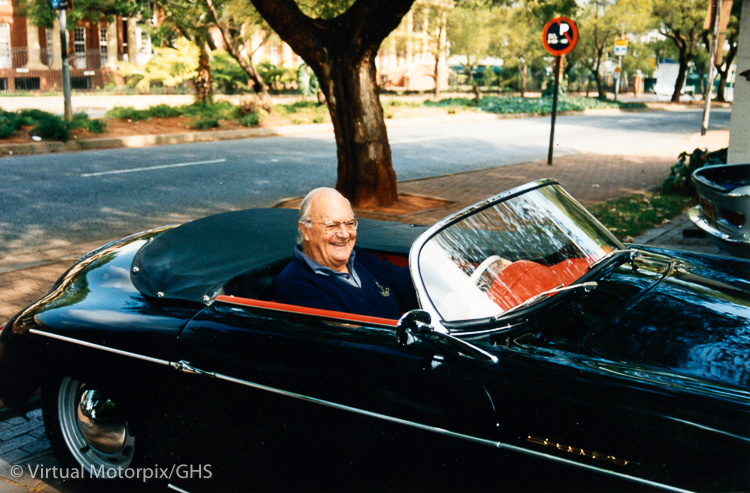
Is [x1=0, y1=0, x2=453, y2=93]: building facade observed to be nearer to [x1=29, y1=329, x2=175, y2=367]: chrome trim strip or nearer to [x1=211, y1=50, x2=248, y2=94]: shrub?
[x1=211, y1=50, x2=248, y2=94]: shrub

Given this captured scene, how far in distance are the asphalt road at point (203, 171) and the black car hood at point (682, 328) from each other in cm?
657

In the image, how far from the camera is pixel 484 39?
38.8 meters

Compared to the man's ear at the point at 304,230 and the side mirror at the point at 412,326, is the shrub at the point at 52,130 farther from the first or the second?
the side mirror at the point at 412,326

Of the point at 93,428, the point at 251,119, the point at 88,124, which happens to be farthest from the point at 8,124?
the point at 93,428

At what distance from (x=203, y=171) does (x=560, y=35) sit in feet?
23.8

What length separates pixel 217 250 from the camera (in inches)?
130

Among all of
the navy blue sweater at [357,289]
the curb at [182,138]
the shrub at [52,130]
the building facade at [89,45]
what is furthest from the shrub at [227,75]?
the navy blue sweater at [357,289]

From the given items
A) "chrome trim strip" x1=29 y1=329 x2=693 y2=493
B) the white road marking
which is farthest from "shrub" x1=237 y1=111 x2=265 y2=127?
"chrome trim strip" x1=29 y1=329 x2=693 y2=493

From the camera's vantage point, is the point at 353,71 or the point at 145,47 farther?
the point at 145,47

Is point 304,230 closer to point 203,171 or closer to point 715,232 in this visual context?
point 715,232

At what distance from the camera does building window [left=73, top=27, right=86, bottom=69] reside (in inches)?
1582

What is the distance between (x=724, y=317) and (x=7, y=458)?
319 centimetres

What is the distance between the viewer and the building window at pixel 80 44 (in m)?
40.2

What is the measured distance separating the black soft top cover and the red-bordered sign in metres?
11.9
